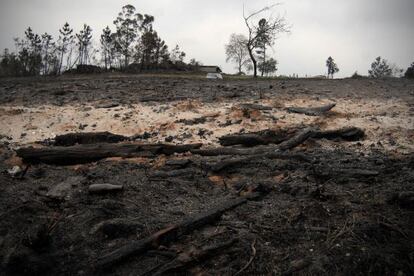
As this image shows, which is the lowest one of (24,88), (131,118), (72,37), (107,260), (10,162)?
(107,260)

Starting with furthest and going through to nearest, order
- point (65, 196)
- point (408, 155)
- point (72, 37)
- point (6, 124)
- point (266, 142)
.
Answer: point (72, 37) < point (6, 124) < point (266, 142) < point (408, 155) < point (65, 196)

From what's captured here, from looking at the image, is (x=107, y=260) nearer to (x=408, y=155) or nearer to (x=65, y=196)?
(x=65, y=196)

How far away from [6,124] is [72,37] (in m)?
33.9

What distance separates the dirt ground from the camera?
2848 millimetres

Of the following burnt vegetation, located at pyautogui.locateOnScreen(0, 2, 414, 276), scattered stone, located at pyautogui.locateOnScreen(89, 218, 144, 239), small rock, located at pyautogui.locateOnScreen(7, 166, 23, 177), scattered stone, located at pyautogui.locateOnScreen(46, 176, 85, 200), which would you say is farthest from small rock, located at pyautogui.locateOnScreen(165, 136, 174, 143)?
scattered stone, located at pyautogui.locateOnScreen(89, 218, 144, 239)

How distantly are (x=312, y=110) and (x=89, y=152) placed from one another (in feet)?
17.9

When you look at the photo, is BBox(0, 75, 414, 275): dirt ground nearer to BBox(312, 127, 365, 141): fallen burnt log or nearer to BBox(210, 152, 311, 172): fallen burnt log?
BBox(210, 152, 311, 172): fallen burnt log

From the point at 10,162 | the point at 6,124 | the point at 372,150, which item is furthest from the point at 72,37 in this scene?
the point at 372,150

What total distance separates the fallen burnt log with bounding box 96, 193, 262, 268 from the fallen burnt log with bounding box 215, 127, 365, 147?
233cm

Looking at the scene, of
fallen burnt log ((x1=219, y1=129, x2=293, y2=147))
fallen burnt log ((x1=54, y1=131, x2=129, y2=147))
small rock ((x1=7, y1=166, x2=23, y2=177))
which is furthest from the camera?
fallen burnt log ((x1=54, y1=131, x2=129, y2=147))

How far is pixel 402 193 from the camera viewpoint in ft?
11.1

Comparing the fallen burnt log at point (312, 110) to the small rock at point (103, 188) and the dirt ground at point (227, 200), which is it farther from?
the small rock at point (103, 188)

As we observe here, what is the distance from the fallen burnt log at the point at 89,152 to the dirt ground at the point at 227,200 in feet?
0.54

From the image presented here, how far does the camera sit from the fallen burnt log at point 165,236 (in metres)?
2.93
